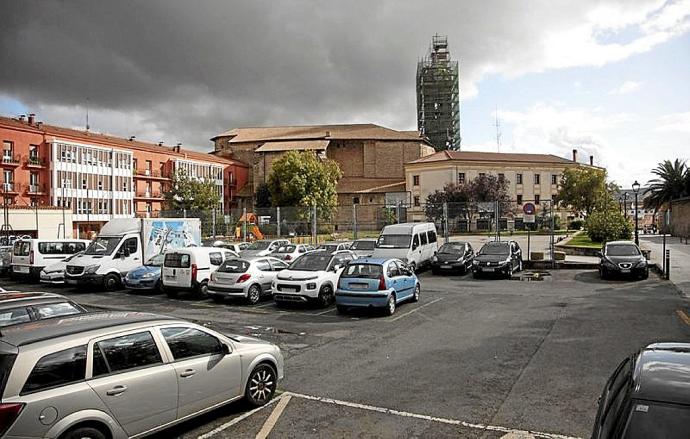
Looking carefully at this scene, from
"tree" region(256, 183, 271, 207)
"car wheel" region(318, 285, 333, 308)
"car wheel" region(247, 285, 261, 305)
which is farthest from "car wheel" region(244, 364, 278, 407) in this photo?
"tree" region(256, 183, 271, 207)

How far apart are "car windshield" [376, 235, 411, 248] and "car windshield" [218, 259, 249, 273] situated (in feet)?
28.9

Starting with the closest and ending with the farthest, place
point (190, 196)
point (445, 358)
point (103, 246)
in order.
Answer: point (445, 358), point (103, 246), point (190, 196)

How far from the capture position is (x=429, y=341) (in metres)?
11.1

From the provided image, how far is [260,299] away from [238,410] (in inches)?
398

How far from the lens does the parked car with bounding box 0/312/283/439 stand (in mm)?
4820

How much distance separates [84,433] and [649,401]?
15.3 feet

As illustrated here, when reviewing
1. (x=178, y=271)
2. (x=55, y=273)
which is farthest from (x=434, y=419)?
(x=55, y=273)

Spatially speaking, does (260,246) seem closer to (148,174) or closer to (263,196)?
(148,174)

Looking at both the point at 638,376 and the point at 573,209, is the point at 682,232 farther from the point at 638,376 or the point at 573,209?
the point at 638,376

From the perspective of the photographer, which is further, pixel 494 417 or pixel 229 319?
pixel 229 319

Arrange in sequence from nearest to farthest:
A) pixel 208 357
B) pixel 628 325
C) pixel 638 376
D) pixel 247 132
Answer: pixel 638 376 → pixel 208 357 → pixel 628 325 → pixel 247 132

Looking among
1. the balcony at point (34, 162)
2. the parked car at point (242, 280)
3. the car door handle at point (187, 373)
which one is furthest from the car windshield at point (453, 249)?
the balcony at point (34, 162)

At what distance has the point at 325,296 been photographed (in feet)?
51.1

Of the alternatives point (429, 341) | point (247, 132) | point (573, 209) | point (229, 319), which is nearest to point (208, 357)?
point (429, 341)
